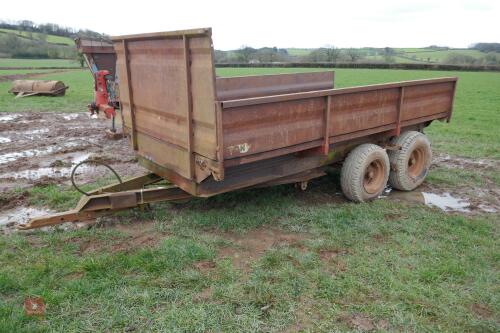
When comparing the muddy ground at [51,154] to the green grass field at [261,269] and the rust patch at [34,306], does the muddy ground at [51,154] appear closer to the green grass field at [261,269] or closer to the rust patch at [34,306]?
the green grass field at [261,269]

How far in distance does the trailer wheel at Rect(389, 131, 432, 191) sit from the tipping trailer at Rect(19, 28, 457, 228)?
2cm

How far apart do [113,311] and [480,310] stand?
2.84 metres

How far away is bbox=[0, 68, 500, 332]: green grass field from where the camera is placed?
3.03m

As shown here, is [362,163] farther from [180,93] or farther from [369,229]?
[180,93]

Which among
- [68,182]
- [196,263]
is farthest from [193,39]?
[68,182]

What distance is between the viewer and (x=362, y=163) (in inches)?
200

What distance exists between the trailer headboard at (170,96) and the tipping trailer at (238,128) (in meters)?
0.01

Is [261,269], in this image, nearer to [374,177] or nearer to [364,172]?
[364,172]

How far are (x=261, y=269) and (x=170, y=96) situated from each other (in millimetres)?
1902

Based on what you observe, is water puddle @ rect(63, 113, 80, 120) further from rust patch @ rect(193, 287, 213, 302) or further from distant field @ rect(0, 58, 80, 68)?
distant field @ rect(0, 58, 80, 68)

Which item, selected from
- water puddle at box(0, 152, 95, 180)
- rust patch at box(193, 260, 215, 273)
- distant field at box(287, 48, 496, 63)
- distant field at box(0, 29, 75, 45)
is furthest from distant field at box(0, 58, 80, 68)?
rust patch at box(193, 260, 215, 273)

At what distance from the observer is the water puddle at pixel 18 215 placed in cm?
474

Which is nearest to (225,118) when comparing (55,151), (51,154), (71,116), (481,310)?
(481,310)

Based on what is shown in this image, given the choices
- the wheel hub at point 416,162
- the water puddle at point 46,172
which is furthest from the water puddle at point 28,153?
the wheel hub at point 416,162
